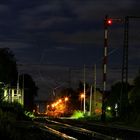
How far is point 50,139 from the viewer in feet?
85.1

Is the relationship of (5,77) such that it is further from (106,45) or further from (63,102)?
(63,102)

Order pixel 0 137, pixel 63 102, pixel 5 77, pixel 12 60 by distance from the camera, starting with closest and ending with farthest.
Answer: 1. pixel 0 137
2. pixel 5 77
3. pixel 12 60
4. pixel 63 102

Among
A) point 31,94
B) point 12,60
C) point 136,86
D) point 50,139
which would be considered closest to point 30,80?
point 31,94

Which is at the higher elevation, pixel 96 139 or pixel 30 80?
pixel 30 80

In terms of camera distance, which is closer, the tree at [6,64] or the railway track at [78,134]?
the railway track at [78,134]

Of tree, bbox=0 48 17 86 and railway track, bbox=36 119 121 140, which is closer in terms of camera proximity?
railway track, bbox=36 119 121 140

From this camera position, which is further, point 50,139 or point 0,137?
point 50,139

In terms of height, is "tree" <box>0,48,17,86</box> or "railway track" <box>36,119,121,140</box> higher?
"tree" <box>0,48,17,86</box>

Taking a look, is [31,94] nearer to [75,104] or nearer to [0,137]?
[75,104]

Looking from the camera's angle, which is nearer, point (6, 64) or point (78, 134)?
point (78, 134)

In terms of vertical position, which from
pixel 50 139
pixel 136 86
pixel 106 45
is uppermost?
pixel 106 45

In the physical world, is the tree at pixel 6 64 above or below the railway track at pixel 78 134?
above

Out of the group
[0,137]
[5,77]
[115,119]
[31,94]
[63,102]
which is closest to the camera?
[0,137]

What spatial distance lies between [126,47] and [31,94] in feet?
342
